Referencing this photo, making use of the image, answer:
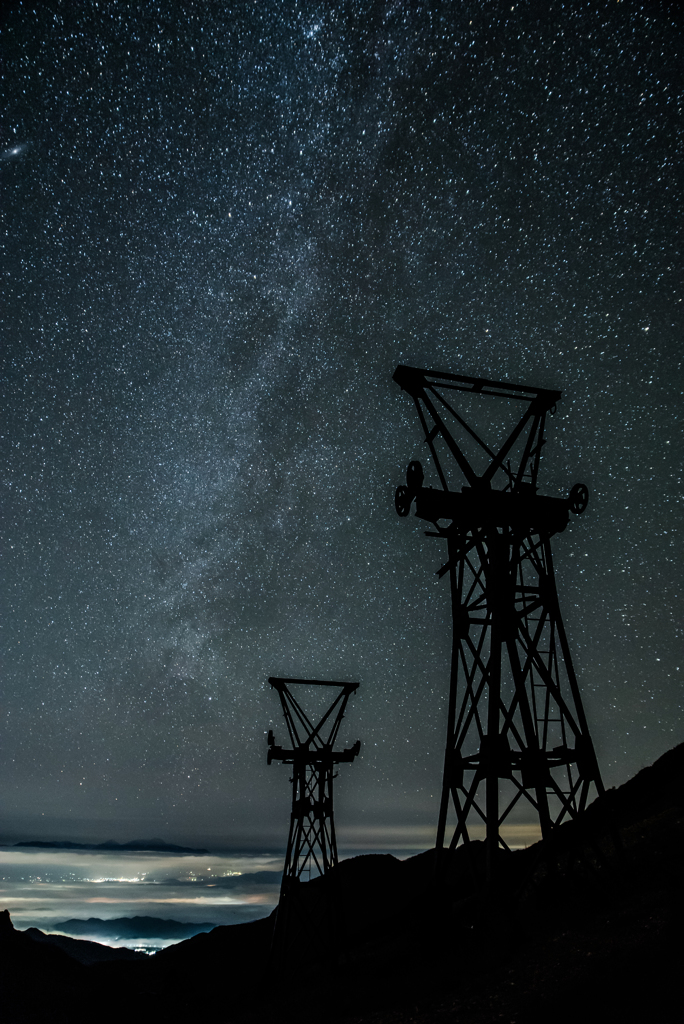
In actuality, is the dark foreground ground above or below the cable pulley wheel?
below

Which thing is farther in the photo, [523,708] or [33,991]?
[33,991]

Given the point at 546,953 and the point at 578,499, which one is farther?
the point at 578,499

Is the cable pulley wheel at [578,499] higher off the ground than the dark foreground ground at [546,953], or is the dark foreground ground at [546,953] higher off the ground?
the cable pulley wheel at [578,499]

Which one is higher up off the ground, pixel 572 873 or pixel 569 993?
pixel 572 873

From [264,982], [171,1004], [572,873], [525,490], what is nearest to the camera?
[572,873]

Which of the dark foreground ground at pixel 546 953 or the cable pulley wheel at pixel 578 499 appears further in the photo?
the cable pulley wheel at pixel 578 499

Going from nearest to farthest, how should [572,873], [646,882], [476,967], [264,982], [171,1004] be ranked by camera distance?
[476,967], [646,882], [572,873], [264,982], [171,1004]

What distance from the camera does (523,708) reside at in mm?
9180

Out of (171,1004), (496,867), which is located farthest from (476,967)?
(171,1004)

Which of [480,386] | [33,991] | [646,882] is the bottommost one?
[33,991]

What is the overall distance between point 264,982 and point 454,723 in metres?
12.1

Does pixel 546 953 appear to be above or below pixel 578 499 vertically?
below

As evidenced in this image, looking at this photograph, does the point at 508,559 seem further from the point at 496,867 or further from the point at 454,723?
the point at 496,867

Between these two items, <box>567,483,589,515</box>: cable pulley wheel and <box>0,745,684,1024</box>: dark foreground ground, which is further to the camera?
<box>567,483,589,515</box>: cable pulley wheel
